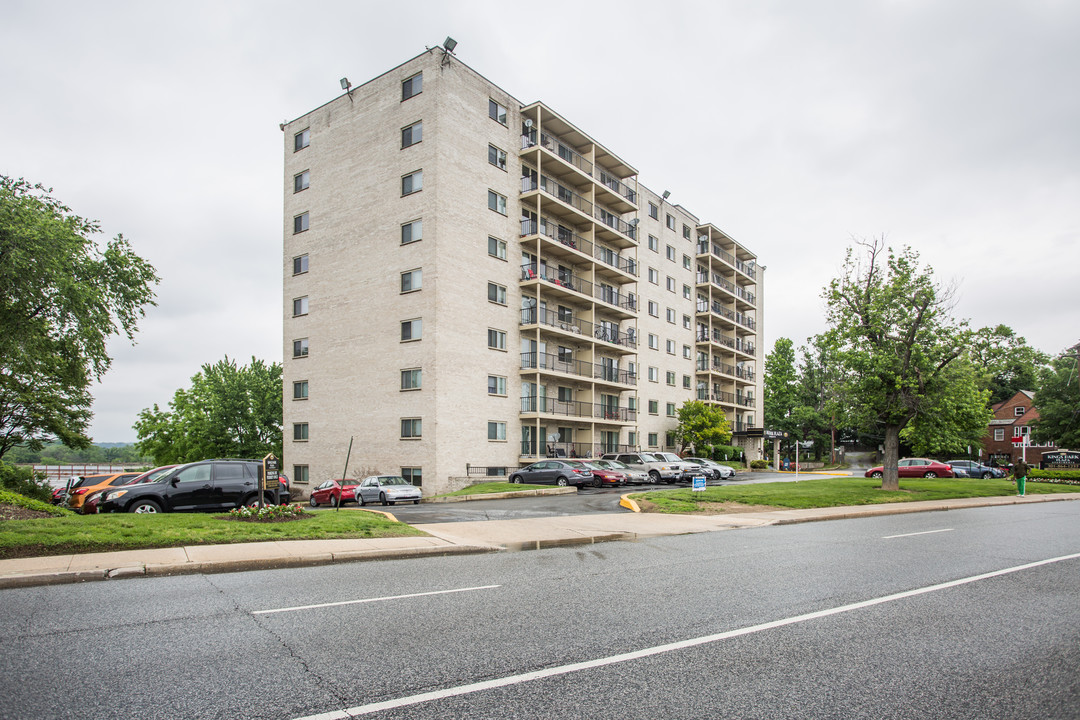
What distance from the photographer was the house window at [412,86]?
36.4 metres

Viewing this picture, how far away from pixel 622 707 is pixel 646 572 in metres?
5.19

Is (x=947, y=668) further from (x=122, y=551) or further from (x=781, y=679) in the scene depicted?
(x=122, y=551)

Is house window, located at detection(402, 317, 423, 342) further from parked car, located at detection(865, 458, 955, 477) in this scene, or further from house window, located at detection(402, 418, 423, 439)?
parked car, located at detection(865, 458, 955, 477)

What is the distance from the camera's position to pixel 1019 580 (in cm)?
852

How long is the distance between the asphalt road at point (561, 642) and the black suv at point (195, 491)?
9.16m

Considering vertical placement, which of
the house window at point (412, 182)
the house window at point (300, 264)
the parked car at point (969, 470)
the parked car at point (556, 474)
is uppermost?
the house window at point (412, 182)

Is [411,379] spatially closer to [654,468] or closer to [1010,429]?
[654,468]

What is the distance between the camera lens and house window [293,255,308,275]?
4078cm

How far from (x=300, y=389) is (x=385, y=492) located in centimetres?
1679

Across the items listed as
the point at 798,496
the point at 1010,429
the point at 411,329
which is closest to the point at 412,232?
the point at 411,329

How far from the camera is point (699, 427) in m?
51.0

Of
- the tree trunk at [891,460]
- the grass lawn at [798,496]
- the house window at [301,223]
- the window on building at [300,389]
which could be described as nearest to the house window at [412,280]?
the house window at [301,223]

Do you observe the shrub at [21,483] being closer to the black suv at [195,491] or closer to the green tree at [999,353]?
the black suv at [195,491]

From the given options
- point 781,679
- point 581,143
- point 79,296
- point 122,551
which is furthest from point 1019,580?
point 581,143
